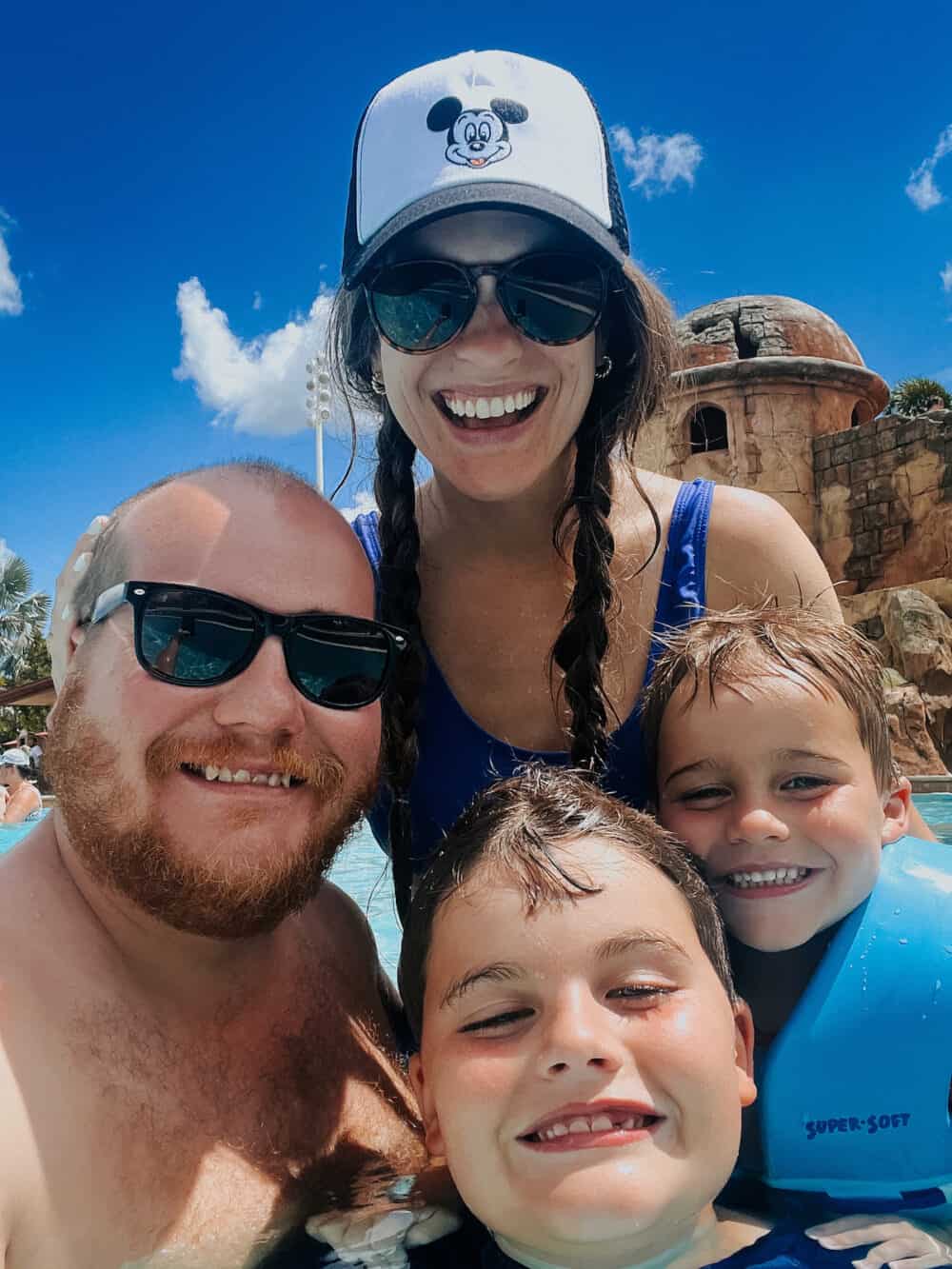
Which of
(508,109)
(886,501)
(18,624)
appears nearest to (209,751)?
(508,109)

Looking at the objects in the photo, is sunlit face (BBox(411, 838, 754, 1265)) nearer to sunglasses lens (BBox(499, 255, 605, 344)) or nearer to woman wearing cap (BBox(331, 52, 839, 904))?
woman wearing cap (BBox(331, 52, 839, 904))

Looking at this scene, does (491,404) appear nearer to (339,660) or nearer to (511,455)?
(511,455)

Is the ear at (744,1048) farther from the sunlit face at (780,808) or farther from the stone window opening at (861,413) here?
the stone window opening at (861,413)

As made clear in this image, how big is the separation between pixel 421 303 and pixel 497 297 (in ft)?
0.57

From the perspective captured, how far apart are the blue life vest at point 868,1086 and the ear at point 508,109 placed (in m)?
1.96

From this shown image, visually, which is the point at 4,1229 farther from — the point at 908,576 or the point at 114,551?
the point at 908,576

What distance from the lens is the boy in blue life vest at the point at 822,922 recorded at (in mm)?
2006

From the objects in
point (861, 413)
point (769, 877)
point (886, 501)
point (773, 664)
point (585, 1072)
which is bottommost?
point (585, 1072)

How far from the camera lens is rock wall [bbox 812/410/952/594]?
18.4 meters

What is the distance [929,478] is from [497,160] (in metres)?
18.4

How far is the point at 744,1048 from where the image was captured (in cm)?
195

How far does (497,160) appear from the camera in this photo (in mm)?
2180

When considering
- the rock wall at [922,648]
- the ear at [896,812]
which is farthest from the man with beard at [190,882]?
the rock wall at [922,648]

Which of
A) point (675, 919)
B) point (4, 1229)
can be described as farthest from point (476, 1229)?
point (4, 1229)
